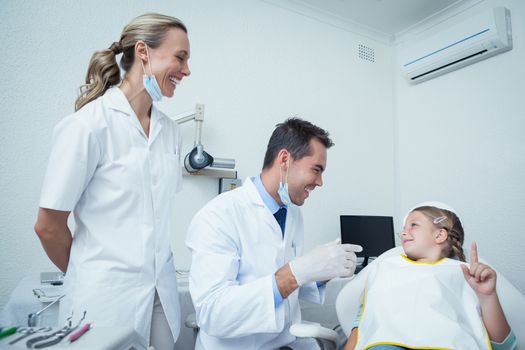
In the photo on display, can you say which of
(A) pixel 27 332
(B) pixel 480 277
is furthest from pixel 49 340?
(B) pixel 480 277

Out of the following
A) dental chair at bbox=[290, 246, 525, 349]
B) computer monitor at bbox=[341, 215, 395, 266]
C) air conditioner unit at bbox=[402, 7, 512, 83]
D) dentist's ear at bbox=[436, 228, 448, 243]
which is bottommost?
dental chair at bbox=[290, 246, 525, 349]

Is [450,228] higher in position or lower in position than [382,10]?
lower

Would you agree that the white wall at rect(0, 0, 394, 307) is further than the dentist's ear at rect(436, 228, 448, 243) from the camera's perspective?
Yes

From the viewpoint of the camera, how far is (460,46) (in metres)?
2.58

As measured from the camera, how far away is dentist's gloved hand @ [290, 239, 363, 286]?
1.11 metres

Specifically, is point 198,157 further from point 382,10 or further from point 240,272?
point 382,10

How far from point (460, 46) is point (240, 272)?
241 cm

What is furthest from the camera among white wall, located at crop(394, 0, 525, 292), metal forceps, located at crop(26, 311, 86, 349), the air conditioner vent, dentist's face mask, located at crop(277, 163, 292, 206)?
the air conditioner vent

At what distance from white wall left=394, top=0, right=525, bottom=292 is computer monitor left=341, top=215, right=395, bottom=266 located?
542 millimetres

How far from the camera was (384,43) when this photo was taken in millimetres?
3342

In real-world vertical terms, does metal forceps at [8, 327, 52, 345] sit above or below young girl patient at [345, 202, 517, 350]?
above

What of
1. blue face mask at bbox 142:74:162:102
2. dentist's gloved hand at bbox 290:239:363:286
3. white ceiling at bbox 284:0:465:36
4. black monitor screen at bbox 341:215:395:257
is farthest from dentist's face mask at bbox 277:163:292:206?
white ceiling at bbox 284:0:465:36

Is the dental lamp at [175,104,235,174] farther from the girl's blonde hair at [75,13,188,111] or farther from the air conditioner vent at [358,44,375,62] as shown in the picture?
the air conditioner vent at [358,44,375,62]

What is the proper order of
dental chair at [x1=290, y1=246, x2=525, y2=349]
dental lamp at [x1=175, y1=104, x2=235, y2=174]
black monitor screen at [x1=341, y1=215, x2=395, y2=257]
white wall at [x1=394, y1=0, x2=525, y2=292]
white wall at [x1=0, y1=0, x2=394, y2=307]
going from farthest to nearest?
black monitor screen at [x1=341, y1=215, x2=395, y2=257] → white wall at [x1=394, y1=0, x2=525, y2=292] → dental lamp at [x1=175, y1=104, x2=235, y2=174] → white wall at [x1=0, y1=0, x2=394, y2=307] → dental chair at [x1=290, y1=246, x2=525, y2=349]
